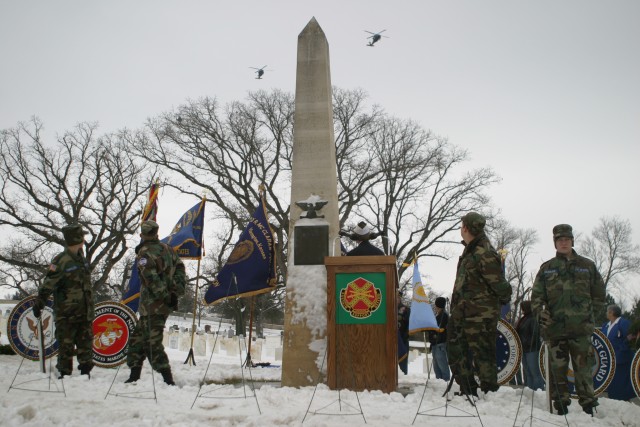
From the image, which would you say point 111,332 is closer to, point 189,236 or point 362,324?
point 189,236

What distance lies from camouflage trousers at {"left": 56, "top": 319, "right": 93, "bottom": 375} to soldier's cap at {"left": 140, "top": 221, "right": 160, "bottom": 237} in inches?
53.6

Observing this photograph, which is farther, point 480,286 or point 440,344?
point 440,344

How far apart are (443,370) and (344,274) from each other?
14.0ft

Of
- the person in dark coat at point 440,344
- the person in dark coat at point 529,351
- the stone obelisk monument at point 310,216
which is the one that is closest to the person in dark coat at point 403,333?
the person in dark coat at point 440,344

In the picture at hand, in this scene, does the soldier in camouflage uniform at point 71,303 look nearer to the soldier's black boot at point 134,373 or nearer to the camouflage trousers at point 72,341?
the camouflage trousers at point 72,341

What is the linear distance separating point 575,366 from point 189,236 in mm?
7659

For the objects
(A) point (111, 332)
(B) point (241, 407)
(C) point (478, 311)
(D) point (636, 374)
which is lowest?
(B) point (241, 407)

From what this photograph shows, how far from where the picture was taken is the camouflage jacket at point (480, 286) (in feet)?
18.6

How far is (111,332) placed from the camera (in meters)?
8.26

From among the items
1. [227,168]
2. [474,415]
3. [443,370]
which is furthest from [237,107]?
[474,415]

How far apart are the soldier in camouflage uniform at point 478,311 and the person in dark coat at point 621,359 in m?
3.32

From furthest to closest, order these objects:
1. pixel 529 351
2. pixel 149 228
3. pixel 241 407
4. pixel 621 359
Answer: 1. pixel 621 359
2. pixel 529 351
3. pixel 149 228
4. pixel 241 407

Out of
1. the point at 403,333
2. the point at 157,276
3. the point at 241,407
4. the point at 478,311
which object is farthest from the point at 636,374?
the point at 157,276

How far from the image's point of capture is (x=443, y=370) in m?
9.78
